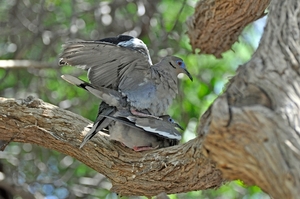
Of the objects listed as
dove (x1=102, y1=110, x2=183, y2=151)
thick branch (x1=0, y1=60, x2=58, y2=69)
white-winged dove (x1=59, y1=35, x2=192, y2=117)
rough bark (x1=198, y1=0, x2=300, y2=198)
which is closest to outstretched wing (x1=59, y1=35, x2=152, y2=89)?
white-winged dove (x1=59, y1=35, x2=192, y2=117)

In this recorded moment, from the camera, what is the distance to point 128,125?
4.27 m

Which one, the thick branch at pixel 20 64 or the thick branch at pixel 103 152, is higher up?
the thick branch at pixel 103 152

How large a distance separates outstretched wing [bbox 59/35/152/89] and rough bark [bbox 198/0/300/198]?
2.05 metres

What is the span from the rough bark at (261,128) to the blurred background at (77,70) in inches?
155

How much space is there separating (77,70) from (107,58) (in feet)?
7.77

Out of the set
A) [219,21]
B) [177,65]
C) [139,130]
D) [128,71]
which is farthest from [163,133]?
[219,21]

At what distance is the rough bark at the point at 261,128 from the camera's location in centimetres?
211

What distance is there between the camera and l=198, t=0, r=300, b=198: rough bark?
2105 mm

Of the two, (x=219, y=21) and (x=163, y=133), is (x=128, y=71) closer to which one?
(x=163, y=133)

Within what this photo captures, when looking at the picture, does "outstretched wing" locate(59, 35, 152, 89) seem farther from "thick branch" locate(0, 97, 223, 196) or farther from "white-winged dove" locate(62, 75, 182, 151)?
"thick branch" locate(0, 97, 223, 196)

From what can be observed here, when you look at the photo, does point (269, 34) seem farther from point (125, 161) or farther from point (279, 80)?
point (125, 161)

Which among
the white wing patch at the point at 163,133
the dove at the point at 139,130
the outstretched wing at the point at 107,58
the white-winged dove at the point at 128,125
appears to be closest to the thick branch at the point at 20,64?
the outstretched wing at the point at 107,58

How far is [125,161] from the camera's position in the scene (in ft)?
13.5

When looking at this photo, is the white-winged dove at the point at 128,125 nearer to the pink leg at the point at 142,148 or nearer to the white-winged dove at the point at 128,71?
the pink leg at the point at 142,148
